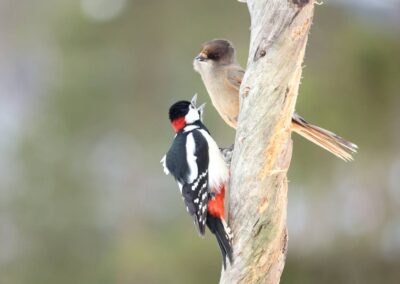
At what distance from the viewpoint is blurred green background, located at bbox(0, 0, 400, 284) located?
775 centimetres

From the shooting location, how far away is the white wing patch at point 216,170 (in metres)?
3.39

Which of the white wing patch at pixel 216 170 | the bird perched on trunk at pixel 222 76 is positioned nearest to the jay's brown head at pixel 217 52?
the bird perched on trunk at pixel 222 76

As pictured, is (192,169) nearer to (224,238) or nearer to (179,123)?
(179,123)

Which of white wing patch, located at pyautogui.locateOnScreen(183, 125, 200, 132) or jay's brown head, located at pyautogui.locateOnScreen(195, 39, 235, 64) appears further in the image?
jay's brown head, located at pyautogui.locateOnScreen(195, 39, 235, 64)

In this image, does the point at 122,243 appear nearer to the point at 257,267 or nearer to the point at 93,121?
the point at 93,121

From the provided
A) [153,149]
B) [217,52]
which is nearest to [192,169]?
[217,52]

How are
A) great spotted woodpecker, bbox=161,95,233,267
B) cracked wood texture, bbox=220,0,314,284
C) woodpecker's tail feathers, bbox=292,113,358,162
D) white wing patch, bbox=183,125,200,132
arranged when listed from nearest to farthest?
cracked wood texture, bbox=220,0,314,284 → great spotted woodpecker, bbox=161,95,233,267 → woodpecker's tail feathers, bbox=292,113,358,162 → white wing patch, bbox=183,125,200,132

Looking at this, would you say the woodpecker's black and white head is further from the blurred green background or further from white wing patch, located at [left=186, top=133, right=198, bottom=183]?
the blurred green background

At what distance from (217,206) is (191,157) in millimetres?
290

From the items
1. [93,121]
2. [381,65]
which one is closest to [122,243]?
[93,121]

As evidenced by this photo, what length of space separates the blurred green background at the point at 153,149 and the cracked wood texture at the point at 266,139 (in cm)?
429

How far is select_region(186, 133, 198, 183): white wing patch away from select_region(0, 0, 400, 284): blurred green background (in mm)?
3882

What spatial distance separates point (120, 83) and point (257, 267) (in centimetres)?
792

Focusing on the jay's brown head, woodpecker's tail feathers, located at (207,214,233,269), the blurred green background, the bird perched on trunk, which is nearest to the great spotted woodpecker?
woodpecker's tail feathers, located at (207,214,233,269)
